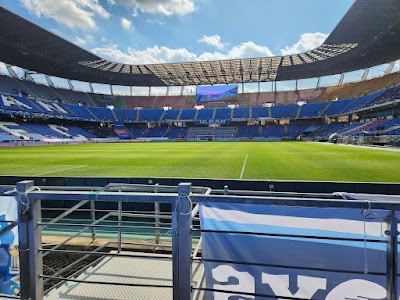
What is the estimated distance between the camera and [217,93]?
7650cm

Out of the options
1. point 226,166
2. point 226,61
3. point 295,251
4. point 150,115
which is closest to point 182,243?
point 295,251

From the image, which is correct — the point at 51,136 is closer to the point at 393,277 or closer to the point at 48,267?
the point at 48,267

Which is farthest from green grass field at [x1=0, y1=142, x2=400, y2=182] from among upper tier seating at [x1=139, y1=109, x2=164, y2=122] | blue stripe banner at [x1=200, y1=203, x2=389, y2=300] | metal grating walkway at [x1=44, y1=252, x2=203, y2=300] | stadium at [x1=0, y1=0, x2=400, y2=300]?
upper tier seating at [x1=139, y1=109, x2=164, y2=122]

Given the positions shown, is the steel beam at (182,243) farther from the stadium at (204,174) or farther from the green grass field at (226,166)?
the green grass field at (226,166)

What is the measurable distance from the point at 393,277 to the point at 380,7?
3781 cm

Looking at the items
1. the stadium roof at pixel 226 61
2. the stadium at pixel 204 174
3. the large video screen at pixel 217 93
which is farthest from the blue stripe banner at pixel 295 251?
the large video screen at pixel 217 93

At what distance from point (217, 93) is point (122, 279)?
74889 mm

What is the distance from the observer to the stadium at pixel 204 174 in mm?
2326

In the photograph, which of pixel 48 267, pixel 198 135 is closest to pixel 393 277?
pixel 48 267

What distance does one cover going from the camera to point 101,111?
76.2 m

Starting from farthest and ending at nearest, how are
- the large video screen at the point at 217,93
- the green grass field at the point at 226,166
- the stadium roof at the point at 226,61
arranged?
the large video screen at the point at 217,93 < the stadium roof at the point at 226,61 < the green grass field at the point at 226,166

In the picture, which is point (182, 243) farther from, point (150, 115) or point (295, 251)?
point (150, 115)

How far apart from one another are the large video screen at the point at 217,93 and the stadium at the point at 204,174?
24.2 inches

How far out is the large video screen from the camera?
247 ft
